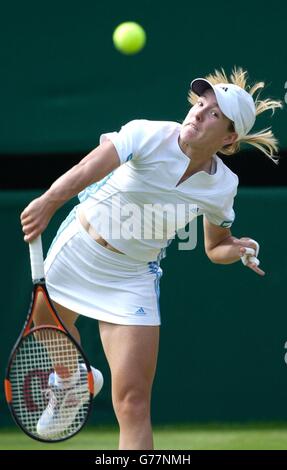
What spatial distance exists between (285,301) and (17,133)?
1.45 metres

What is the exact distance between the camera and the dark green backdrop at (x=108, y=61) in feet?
16.5

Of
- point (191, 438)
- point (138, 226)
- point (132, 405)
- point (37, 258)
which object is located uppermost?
point (138, 226)

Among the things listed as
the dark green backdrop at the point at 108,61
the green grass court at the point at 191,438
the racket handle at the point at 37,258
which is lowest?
the green grass court at the point at 191,438

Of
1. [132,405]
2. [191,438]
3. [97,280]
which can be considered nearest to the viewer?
[132,405]

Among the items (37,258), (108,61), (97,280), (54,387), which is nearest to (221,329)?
(108,61)

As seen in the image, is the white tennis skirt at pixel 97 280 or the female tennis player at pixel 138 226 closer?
the female tennis player at pixel 138 226

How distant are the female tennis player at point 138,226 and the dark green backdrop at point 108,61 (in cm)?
140

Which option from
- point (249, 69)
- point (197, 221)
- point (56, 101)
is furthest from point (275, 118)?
point (56, 101)

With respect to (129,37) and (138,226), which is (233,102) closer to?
(138,226)

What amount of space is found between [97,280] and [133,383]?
1.27 feet

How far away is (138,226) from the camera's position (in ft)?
11.6

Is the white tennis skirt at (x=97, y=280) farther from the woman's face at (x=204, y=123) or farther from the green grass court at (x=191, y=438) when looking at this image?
the green grass court at (x=191, y=438)

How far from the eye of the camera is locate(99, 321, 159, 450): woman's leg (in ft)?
11.1

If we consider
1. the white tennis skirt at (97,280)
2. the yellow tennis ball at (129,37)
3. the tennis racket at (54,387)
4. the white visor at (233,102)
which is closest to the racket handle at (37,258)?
the tennis racket at (54,387)
